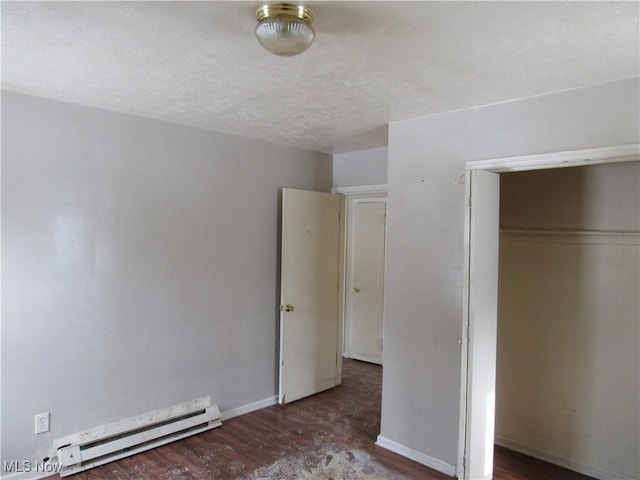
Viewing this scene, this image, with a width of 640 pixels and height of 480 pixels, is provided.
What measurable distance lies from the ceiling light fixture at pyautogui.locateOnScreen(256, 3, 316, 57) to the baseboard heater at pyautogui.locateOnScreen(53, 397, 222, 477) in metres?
2.78

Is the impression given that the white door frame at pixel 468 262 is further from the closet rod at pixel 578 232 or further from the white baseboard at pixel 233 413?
the white baseboard at pixel 233 413

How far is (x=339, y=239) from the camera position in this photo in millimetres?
4504

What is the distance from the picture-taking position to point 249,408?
3.87 meters

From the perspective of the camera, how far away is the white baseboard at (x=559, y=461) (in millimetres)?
2803

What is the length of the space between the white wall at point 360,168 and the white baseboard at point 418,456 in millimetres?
2307

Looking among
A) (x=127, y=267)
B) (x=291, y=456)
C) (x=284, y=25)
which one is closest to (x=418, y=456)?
(x=291, y=456)

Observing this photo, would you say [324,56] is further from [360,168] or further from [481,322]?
[360,168]

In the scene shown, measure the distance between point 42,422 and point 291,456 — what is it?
1.65 meters

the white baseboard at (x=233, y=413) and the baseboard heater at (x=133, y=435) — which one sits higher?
the baseboard heater at (x=133, y=435)

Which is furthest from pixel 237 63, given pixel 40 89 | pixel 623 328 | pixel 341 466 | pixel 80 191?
pixel 623 328

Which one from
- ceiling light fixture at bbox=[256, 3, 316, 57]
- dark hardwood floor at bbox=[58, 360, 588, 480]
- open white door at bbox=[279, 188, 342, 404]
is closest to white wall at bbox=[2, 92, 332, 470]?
open white door at bbox=[279, 188, 342, 404]

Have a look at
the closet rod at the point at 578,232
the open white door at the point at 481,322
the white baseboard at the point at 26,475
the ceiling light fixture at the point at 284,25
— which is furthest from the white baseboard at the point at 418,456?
the ceiling light fixture at the point at 284,25

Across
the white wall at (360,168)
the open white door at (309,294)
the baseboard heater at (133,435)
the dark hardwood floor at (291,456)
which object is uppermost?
the white wall at (360,168)

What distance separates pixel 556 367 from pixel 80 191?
3.54m
